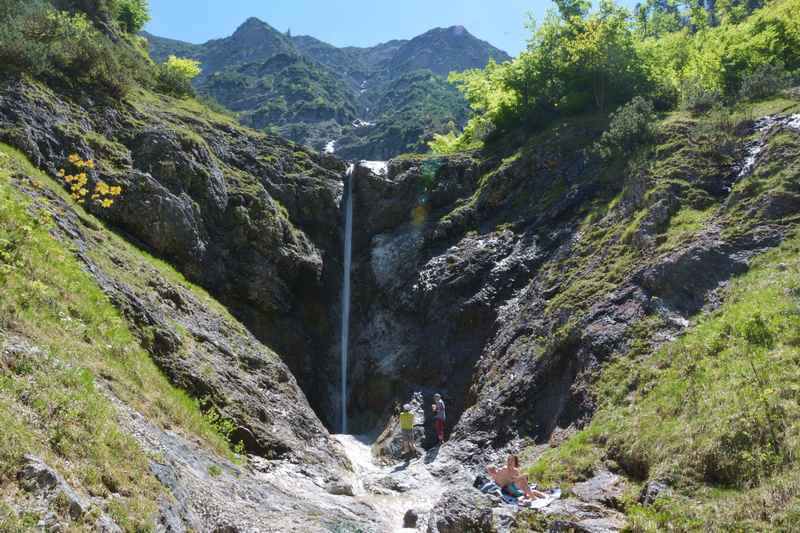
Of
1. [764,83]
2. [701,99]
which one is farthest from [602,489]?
[701,99]

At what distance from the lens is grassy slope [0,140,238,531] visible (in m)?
6.52

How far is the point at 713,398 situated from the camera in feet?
37.7

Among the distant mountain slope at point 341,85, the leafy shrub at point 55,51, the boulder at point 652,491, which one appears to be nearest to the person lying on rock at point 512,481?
the boulder at point 652,491

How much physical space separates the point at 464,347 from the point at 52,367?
15466 millimetres

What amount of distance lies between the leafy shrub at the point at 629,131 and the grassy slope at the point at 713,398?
4415mm

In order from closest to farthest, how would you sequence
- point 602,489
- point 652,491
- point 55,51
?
1. point 652,491
2. point 602,489
3. point 55,51

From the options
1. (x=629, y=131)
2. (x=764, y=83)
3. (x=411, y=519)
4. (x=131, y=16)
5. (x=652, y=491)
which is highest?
(x=131, y=16)

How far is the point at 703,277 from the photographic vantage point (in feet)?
51.5

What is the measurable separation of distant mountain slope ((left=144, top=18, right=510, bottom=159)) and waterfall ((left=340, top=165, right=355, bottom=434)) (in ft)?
111

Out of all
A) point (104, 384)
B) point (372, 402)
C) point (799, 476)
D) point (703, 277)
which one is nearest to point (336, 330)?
point (372, 402)

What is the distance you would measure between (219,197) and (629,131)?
16124 millimetres

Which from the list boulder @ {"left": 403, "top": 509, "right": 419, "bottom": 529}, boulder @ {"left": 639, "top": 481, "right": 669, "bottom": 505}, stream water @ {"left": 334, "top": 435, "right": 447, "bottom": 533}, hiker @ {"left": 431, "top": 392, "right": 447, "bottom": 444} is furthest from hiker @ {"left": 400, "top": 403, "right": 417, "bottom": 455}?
boulder @ {"left": 639, "top": 481, "right": 669, "bottom": 505}

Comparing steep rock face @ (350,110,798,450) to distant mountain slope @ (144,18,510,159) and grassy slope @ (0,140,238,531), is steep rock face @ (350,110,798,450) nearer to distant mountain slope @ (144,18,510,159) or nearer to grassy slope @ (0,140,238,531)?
grassy slope @ (0,140,238,531)

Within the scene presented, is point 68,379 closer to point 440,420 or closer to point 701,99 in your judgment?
point 440,420
